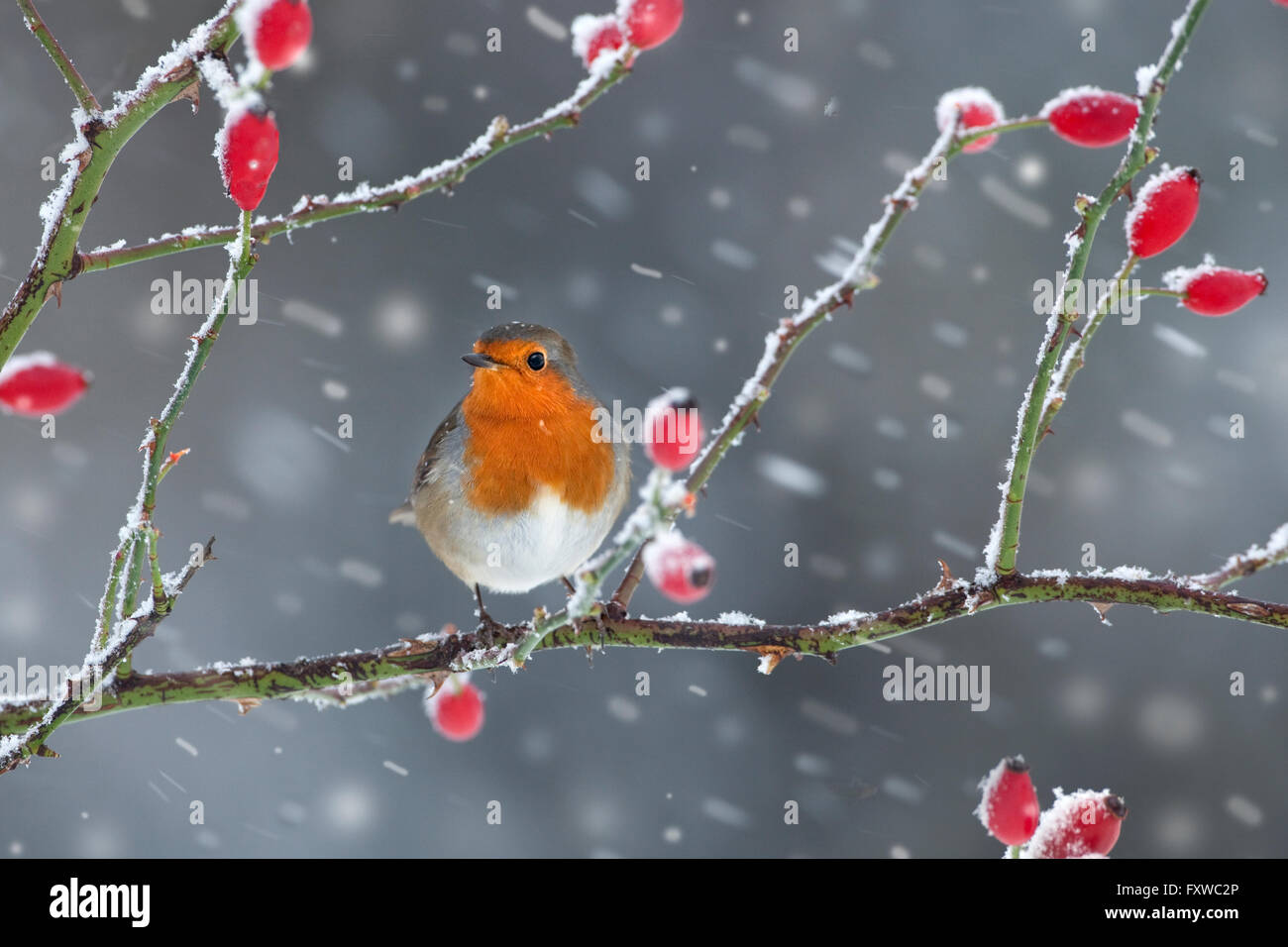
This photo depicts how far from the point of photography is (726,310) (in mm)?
4293

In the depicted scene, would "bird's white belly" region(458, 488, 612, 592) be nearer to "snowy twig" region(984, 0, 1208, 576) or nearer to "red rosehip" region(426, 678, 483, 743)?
"red rosehip" region(426, 678, 483, 743)

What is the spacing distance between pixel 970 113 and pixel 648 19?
11.1 inches

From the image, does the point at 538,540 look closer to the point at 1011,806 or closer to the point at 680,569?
the point at 1011,806

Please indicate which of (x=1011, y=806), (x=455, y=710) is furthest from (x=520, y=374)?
(x=1011, y=806)

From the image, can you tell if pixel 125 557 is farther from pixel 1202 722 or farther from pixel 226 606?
pixel 1202 722

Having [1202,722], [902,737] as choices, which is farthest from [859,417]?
[1202,722]

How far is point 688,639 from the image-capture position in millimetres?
1239

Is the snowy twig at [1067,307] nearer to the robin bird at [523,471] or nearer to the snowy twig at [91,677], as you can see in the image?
the snowy twig at [91,677]

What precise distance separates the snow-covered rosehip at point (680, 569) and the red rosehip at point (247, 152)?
44cm

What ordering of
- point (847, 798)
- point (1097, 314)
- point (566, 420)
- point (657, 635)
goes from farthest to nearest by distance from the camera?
point (847, 798) → point (566, 420) → point (657, 635) → point (1097, 314)

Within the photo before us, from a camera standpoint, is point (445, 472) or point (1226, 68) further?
point (1226, 68)

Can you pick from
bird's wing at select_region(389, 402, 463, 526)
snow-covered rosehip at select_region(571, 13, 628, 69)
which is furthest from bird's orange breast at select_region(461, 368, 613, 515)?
snow-covered rosehip at select_region(571, 13, 628, 69)

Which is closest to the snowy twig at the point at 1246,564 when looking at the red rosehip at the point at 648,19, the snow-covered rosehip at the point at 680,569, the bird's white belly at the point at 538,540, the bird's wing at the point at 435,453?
the snow-covered rosehip at the point at 680,569

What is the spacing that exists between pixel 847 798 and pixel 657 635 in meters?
3.06
